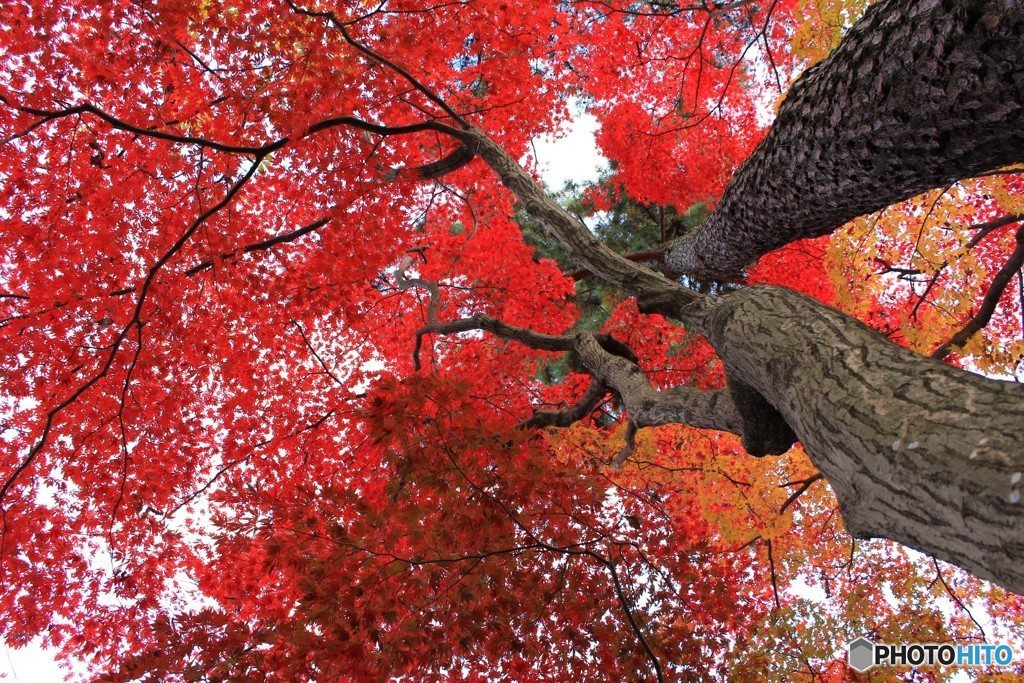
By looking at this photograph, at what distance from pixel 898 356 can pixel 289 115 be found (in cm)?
548

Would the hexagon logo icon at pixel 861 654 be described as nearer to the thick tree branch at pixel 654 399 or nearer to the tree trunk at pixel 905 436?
the thick tree branch at pixel 654 399

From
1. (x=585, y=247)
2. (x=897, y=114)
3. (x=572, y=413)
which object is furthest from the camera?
(x=572, y=413)

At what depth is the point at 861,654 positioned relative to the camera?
238 inches

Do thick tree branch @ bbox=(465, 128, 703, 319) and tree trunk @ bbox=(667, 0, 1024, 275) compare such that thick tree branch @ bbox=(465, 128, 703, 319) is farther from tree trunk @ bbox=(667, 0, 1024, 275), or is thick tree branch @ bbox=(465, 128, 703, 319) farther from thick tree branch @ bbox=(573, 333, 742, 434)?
tree trunk @ bbox=(667, 0, 1024, 275)

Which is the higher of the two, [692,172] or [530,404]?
[692,172]

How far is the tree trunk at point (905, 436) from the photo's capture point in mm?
1582

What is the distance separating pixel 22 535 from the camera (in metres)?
7.43

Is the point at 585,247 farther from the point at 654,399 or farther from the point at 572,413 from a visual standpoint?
the point at 572,413

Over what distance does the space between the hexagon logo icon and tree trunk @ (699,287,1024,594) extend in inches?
199

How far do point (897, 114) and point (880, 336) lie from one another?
1.17m

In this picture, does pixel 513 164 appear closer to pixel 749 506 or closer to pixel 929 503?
pixel 929 503

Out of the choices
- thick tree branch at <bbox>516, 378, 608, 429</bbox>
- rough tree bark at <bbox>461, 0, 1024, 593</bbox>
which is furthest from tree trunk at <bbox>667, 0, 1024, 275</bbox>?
thick tree branch at <bbox>516, 378, 608, 429</bbox>

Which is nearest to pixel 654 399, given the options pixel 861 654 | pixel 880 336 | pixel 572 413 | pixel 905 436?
pixel 572 413

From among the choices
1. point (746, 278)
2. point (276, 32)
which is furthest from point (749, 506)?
point (276, 32)
